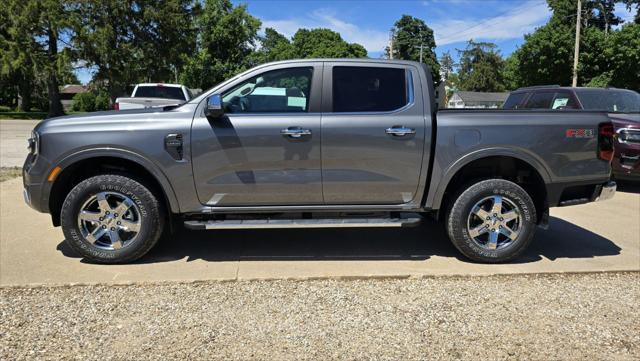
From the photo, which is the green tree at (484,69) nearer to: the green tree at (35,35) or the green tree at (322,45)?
the green tree at (322,45)

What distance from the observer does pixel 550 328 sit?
3.39 m

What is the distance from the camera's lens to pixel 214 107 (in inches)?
165

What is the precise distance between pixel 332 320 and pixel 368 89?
7.20ft

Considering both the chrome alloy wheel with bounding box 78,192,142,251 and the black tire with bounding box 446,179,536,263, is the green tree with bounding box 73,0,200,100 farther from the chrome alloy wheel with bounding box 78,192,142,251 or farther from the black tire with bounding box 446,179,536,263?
the black tire with bounding box 446,179,536,263

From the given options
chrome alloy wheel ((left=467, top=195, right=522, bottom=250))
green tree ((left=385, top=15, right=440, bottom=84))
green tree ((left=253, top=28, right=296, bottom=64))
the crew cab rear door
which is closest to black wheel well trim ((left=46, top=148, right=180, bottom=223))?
the crew cab rear door

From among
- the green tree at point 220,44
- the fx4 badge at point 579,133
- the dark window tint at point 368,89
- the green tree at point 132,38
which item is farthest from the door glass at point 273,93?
the green tree at point 220,44

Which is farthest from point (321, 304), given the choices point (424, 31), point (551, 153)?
point (424, 31)

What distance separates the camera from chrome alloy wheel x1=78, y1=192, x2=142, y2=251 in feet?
14.5

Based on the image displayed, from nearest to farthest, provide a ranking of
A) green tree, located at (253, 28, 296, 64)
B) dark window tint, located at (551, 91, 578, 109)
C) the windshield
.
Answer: the windshield
dark window tint, located at (551, 91, 578, 109)
green tree, located at (253, 28, 296, 64)

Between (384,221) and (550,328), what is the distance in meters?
1.64

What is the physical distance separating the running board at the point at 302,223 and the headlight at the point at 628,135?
5.27 metres

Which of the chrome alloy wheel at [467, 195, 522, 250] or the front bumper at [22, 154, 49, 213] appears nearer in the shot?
the front bumper at [22, 154, 49, 213]

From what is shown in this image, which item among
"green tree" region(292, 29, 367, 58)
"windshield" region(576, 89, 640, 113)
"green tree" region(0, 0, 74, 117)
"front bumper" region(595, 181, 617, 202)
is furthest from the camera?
"green tree" region(292, 29, 367, 58)

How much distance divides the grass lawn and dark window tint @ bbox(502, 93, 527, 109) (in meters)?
9.82
